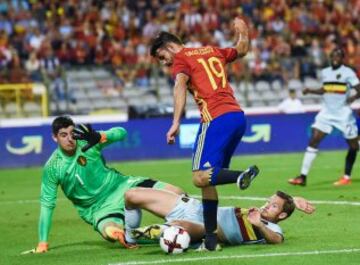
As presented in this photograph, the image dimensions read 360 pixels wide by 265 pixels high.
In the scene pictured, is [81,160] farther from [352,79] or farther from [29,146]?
[29,146]

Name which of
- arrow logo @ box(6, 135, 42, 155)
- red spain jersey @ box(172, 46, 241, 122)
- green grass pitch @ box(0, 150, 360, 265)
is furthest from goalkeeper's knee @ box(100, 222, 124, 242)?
arrow logo @ box(6, 135, 42, 155)

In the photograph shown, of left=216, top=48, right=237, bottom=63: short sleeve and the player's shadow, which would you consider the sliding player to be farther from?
left=216, top=48, right=237, bottom=63: short sleeve

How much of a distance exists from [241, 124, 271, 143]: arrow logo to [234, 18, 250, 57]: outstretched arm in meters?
15.4

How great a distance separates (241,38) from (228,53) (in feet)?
1.30

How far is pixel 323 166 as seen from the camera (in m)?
23.0

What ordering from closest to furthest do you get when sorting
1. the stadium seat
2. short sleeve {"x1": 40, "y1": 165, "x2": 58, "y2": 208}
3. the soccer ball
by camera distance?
1. the soccer ball
2. short sleeve {"x1": 40, "y1": 165, "x2": 58, "y2": 208}
3. the stadium seat

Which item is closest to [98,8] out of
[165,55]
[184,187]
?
[184,187]

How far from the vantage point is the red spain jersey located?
36.2 ft

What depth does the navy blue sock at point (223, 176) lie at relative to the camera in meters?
10.6

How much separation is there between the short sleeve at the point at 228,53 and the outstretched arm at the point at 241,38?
0.29 ft

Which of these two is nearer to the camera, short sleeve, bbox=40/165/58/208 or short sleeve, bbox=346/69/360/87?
short sleeve, bbox=40/165/58/208

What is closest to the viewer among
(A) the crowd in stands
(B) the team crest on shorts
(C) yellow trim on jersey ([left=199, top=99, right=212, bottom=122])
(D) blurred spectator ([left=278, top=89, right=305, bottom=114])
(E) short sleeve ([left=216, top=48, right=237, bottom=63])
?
(C) yellow trim on jersey ([left=199, top=99, right=212, bottom=122])

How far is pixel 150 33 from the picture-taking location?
110 feet

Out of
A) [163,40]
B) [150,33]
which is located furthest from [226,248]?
[150,33]
